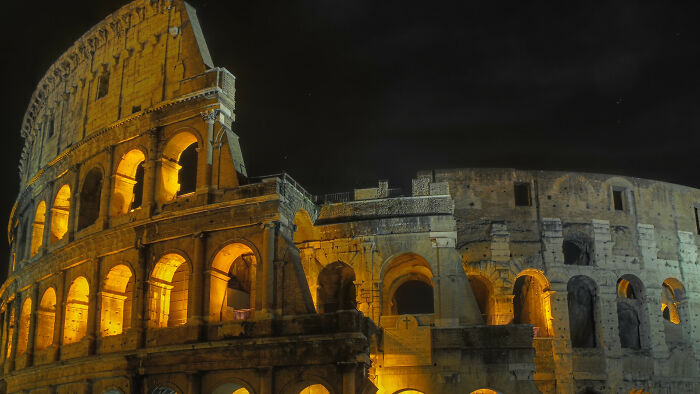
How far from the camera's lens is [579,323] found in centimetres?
2702

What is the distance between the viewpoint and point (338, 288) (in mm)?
Answer: 25859

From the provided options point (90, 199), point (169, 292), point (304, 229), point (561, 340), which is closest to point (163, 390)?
point (169, 292)

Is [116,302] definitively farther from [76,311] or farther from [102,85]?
[102,85]

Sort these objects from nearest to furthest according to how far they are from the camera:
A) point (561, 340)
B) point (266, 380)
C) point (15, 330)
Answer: point (266, 380) → point (561, 340) → point (15, 330)

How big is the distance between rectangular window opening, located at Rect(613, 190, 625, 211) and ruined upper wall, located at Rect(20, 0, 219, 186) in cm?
1557

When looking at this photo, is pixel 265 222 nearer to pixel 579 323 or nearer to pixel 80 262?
pixel 80 262

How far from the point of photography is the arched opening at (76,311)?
78.3 ft

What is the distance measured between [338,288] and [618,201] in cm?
1118

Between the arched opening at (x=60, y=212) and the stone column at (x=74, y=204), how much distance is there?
1024 millimetres

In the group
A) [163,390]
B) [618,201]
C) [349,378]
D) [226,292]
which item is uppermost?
[618,201]

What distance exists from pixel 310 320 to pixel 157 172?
23.7 feet

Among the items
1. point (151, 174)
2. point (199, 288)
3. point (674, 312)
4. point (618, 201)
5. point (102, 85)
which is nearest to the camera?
point (199, 288)

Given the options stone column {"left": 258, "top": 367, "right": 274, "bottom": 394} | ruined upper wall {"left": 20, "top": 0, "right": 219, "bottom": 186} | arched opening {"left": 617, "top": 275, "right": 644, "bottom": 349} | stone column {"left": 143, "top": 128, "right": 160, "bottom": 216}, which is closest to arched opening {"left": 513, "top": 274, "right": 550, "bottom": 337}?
arched opening {"left": 617, "top": 275, "right": 644, "bottom": 349}

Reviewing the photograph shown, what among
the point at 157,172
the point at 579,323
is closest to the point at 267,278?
the point at 157,172
